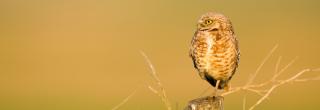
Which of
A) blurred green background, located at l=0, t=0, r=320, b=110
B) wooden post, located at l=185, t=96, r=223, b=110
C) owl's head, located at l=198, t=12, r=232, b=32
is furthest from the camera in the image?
blurred green background, located at l=0, t=0, r=320, b=110

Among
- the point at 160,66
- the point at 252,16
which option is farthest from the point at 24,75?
the point at 252,16

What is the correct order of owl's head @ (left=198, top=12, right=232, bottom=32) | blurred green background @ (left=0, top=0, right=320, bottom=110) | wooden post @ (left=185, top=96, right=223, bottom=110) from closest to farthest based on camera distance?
wooden post @ (left=185, top=96, right=223, bottom=110)
owl's head @ (left=198, top=12, right=232, bottom=32)
blurred green background @ (left=0, top=0, right=320, bottom=110)

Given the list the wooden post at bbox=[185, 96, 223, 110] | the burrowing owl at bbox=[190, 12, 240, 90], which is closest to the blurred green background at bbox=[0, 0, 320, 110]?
the burrowing owl at bbox=[190, 12, 240, 90]

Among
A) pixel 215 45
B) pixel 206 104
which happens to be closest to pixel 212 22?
pixel 215 45

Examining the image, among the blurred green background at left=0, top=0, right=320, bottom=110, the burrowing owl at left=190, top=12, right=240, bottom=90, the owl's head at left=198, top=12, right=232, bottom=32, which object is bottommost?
the blurred green background at left=0, top=0, right=320, bottom=110

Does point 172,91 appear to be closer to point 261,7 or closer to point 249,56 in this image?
point 249,56

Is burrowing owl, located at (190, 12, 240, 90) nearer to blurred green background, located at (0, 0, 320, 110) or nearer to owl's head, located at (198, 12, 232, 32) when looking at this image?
owl's head, located at (198, 12, 232, 32)

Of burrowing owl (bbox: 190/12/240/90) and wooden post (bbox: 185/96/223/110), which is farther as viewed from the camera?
burrowing owl (bbox: 190/12/240/90)
